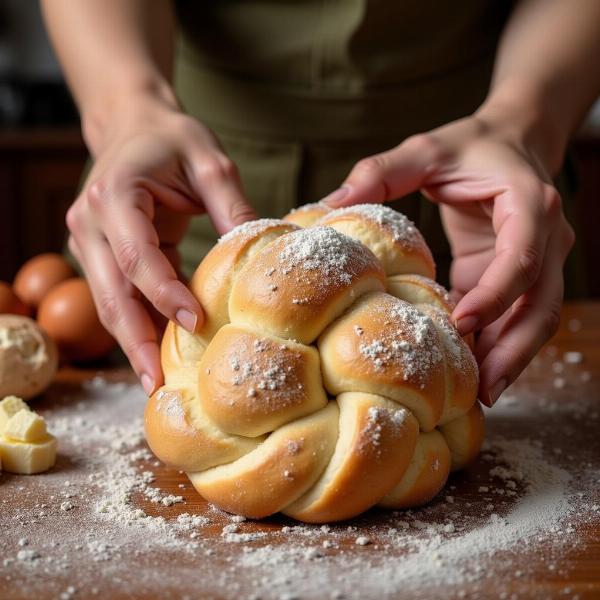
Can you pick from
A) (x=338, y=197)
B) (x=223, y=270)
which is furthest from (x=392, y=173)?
(x=223, y=270)

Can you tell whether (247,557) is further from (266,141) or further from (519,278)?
(266,141)

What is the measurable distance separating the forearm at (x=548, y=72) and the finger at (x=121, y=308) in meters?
0.64

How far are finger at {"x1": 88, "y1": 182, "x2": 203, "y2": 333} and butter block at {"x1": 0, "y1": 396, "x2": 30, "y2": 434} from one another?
25cm

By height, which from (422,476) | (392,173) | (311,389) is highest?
(392,173)

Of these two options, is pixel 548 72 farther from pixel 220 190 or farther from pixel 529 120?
pixel 220 190

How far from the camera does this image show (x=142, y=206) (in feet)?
4.01

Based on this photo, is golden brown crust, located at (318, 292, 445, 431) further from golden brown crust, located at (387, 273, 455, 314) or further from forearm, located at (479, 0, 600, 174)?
forearm, located at (479, 0, 600, 174)

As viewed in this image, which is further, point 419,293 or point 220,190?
point 220,190

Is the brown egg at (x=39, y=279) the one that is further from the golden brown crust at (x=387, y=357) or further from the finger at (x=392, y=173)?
the golden brown crust at (x=387, y=357)

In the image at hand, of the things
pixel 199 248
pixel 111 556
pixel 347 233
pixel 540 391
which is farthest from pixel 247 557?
pixel 199 248

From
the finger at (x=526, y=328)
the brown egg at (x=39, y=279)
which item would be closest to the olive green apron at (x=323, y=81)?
the brown egg at (x=39, y=279)

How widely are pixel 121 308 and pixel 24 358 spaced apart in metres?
0.28

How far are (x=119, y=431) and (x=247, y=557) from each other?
0.45m

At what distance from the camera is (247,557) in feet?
3.10
